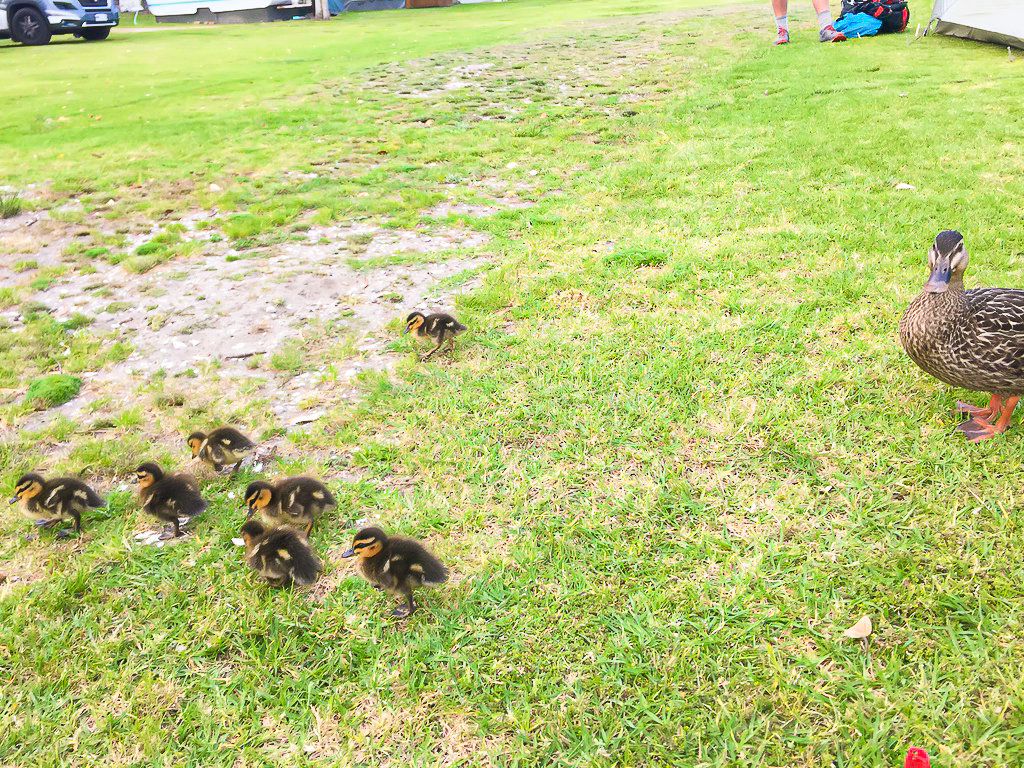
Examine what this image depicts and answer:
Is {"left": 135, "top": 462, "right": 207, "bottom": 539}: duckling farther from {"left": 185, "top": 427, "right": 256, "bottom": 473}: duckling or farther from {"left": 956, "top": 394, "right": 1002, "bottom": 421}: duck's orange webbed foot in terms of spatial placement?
{"left": 956, "top": 394, "right": 1002, "bottom": 421}: duck's orange webbed foot

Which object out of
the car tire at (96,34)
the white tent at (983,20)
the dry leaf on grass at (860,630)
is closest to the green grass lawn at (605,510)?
the dry leaf on grass at (860,630)

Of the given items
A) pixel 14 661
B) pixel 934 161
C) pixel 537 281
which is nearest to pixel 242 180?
pixel 537 281

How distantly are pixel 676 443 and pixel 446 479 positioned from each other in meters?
1.22

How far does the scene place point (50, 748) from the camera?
90.6 inches

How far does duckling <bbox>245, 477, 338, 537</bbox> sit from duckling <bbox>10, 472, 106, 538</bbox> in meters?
0.80

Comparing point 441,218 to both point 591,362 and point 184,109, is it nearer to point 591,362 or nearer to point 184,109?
point 591,362

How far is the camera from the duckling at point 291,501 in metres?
3.15

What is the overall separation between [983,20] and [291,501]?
14054 mm

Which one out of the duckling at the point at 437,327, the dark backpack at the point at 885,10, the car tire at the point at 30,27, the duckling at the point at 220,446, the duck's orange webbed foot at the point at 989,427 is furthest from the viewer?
the car tire at the point at 30,27

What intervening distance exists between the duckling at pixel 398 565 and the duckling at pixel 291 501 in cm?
45

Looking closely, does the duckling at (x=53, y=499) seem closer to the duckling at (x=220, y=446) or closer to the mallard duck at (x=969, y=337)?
the duckling at (x=220, y=446)

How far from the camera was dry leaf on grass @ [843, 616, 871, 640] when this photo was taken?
8.20 ft

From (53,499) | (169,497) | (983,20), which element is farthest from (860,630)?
(983,20)

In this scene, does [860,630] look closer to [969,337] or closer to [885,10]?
[969,337]
